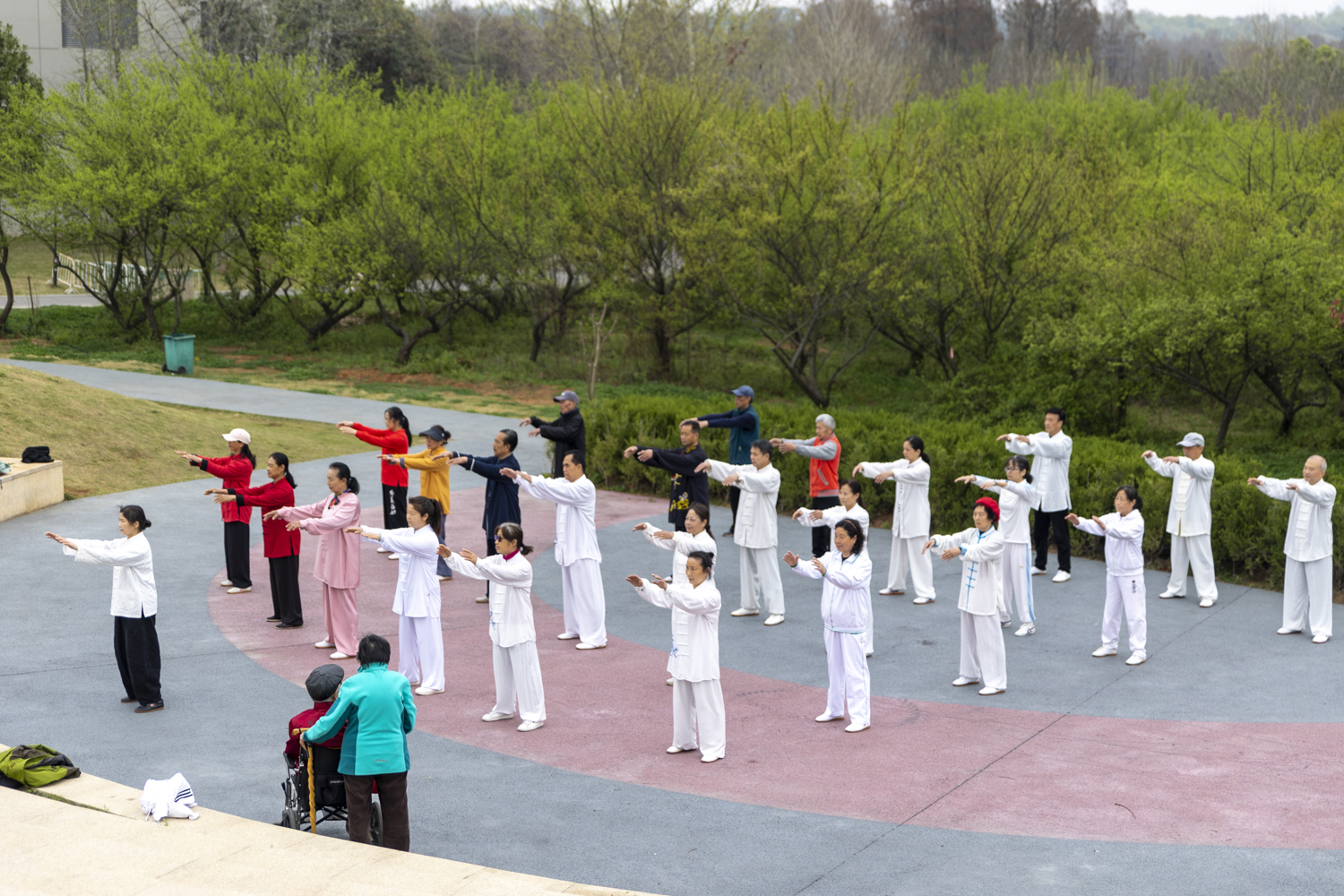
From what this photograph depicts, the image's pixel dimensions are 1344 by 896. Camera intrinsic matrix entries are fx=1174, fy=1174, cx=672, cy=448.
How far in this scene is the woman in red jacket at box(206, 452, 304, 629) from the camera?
10.5 meters

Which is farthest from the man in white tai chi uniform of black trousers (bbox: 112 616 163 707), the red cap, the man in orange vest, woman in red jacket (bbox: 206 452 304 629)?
black trousers (bbox: 112 616 163 707)

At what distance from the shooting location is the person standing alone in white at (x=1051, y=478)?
12.8 metres

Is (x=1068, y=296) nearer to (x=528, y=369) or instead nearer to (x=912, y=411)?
(x=912, y=411)

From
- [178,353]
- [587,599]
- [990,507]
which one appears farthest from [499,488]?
[178,353]

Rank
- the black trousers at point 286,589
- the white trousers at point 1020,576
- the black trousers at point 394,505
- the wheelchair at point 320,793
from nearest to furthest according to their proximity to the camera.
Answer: the wheelchair at point 320,793, the black trousers at point 286,589, the white trousers at point 1020,576, the black trousers at point 394,505

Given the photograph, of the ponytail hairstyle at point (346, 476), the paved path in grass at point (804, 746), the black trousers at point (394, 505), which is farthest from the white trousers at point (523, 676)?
the black trousers at point (394, 505)

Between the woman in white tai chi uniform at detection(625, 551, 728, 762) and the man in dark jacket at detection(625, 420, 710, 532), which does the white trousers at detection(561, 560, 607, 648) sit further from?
the woman in white tai chi uniform at detection(625, 551, 728, 762)

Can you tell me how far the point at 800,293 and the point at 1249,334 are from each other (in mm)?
9393

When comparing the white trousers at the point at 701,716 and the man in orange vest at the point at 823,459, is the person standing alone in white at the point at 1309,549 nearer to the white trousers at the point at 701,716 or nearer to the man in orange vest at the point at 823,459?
the man in orange vest at the point at 823,459

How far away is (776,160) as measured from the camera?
26375 millimetres

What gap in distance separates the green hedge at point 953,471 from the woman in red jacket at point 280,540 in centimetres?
732

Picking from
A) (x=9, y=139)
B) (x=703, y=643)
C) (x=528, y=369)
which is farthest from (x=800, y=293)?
(x=9, y=139)

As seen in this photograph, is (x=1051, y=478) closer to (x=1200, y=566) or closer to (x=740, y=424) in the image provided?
(x=1200, y=566)

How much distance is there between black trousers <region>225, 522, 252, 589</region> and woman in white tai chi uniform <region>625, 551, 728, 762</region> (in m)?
5.42
